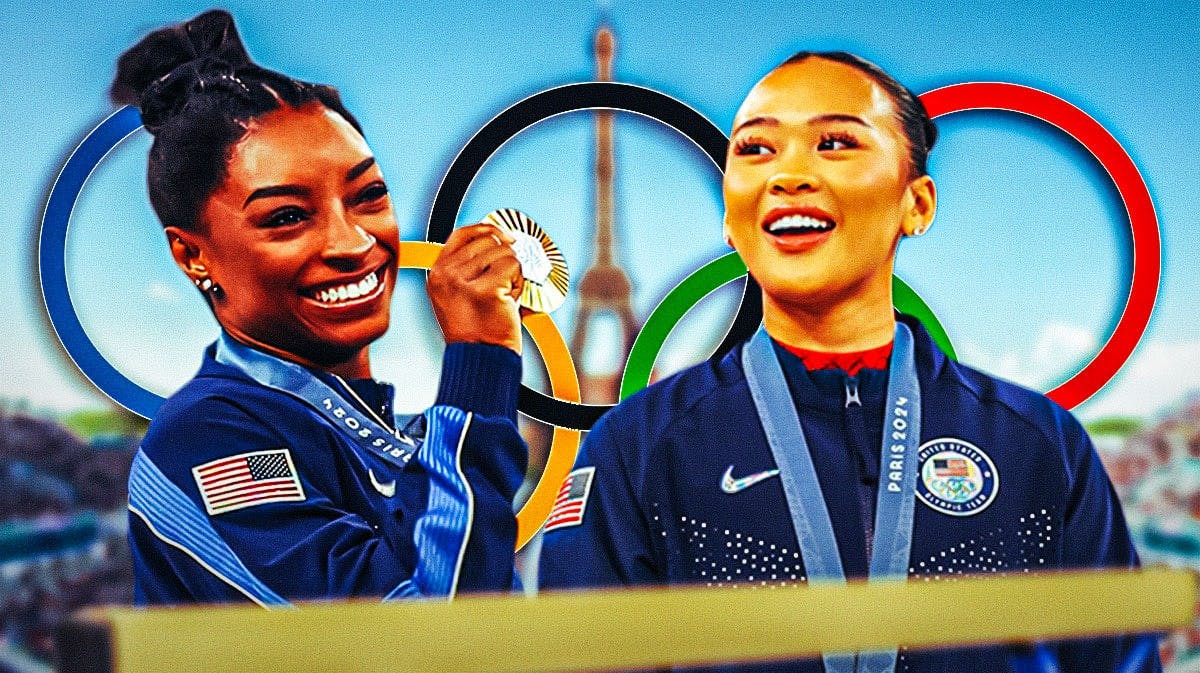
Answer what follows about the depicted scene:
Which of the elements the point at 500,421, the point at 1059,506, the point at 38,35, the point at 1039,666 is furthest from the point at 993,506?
the point at 38,35

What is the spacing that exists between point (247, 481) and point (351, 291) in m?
0.42

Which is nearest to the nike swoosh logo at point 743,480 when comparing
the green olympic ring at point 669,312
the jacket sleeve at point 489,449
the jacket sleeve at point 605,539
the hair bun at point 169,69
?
the jacket sleeve at point 605,539

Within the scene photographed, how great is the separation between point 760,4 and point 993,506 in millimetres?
1152

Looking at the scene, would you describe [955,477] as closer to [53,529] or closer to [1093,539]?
[1093,539]

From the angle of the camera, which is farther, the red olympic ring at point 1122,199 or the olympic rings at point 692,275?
the red olympic ring at point 1122,199

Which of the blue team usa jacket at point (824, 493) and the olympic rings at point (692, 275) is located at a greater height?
the olympic rings at point (692, 275)

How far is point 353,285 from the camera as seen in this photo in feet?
8.09

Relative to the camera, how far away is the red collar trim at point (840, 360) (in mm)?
2607

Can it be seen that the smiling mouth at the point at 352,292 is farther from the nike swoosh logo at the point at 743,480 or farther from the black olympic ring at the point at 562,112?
the nike swoosh logo at the point at 743,480

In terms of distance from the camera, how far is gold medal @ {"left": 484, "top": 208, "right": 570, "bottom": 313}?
2.55m

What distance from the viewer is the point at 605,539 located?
2473 millimetres

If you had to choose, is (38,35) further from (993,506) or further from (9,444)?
(993,506)

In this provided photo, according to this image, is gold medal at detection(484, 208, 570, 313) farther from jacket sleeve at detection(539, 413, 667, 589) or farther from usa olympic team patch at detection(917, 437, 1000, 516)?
usa olympic team patch at detection(917, 437, 1000, 516)

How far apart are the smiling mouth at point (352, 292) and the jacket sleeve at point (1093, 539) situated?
146 cm
